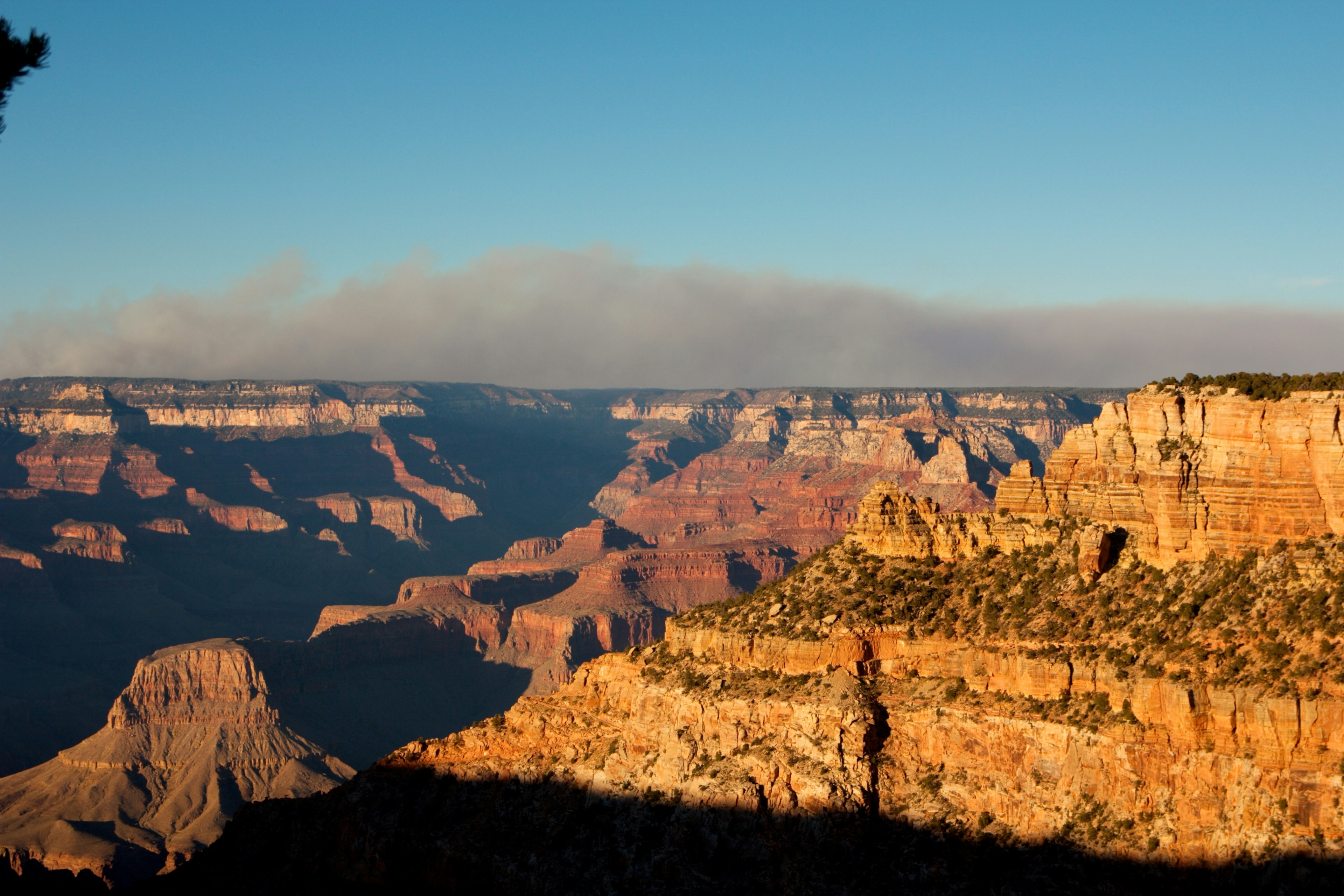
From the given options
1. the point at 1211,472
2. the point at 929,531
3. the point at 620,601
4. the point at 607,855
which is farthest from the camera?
the point at 620,601

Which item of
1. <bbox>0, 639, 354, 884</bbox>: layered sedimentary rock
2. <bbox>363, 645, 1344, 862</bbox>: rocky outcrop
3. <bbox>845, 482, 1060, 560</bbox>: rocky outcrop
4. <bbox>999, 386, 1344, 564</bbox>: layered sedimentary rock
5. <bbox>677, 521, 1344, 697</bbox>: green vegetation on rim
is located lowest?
<bbox>0, 639, 354, 884</bbox>: layered sedimentary rock

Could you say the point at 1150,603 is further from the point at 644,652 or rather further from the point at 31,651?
the point at 31,651

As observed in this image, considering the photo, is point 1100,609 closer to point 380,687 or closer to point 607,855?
point 607,855

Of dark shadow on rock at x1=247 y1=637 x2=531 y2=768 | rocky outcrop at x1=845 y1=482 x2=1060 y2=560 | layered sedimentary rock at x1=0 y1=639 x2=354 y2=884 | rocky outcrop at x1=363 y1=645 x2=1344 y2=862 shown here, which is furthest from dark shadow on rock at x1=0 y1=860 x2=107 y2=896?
dark shadow on rock at x1=247 y1=637 x2=531 y2=768

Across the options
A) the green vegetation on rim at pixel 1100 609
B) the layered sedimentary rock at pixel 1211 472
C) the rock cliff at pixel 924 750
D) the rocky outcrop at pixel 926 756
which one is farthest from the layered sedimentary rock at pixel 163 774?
the layered sedimentary rock at pixel 1211 472

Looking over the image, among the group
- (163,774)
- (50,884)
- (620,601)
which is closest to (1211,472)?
(50,884)

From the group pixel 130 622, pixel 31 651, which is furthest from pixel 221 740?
pixel 130 622

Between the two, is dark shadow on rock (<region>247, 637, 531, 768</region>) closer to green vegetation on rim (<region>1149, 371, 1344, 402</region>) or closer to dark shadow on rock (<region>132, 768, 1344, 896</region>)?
dark shadow on rock (<region>132, 768, 1344, 896</region>)
